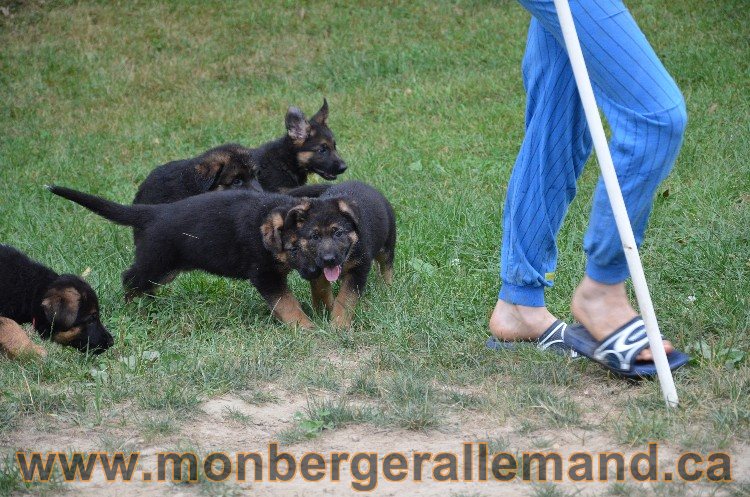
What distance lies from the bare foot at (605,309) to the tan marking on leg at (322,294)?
2.22 metres

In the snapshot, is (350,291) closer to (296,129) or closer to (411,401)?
(411,401)

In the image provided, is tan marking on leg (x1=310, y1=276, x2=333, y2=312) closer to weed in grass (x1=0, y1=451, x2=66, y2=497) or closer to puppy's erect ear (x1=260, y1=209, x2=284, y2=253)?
puppy's erect ear (x1=260, y1=209, x2=284, y2=253)

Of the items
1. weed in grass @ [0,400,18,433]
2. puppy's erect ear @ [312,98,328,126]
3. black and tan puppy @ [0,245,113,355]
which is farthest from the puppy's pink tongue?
puppy's erect ear @ [312,98,328,126]

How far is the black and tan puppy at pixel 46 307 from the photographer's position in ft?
16.5

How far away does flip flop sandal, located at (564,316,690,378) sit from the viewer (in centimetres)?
377

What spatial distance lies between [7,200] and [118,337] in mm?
3775

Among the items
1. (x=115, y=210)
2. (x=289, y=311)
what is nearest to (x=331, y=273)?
(x=289, y=311)

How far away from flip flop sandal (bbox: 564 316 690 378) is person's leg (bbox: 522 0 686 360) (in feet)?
0.89

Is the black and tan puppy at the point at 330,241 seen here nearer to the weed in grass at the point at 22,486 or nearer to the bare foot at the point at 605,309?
the bare foot at the point at 605,309

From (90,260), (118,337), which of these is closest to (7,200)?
(90,260)

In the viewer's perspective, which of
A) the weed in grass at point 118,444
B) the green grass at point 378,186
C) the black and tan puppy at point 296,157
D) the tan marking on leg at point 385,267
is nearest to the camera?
the weed in grass at point 118,444

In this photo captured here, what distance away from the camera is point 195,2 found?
1420 centimetres

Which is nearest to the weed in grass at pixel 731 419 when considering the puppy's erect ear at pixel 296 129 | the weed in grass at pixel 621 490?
the weed in grass at pixel 621 490

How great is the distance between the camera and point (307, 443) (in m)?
3.50
